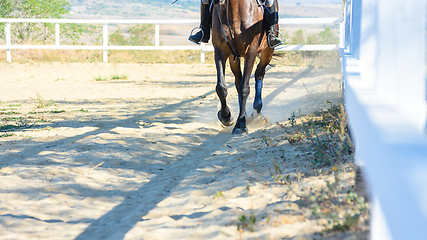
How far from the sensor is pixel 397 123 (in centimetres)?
110

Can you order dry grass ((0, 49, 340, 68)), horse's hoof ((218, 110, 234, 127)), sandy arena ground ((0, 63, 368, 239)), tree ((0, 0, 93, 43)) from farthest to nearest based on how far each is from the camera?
tree ((0, 0, 93, 43)) < dry grass ((0, 49, 340, 68)) < horse's hoof ((218, 110, 234, 127)) < sandy arena ground ((0, 63, 368, 239))

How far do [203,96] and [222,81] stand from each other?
3443 millimetres

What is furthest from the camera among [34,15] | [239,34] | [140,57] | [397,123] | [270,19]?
[34,15]

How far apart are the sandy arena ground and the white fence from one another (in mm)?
982

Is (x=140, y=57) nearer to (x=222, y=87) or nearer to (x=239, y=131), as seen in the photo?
(x=222, y=87)

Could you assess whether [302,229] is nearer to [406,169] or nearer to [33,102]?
[406,169]

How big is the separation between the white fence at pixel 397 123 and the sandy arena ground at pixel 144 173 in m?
0.98

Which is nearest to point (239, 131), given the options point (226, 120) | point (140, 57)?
point (226, 120)

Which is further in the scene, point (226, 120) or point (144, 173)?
point (226, 120)

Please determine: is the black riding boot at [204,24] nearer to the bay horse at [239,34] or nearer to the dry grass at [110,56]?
the bay horse at [239,34]

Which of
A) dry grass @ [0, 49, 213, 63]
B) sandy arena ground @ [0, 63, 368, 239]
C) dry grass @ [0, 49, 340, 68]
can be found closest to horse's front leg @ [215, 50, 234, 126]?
sandy arena ground @ [0, 63, 368, 239]

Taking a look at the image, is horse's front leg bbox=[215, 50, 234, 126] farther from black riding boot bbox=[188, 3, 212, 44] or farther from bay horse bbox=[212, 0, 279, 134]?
black riding boot bbox=[188, 3, 212, 44]

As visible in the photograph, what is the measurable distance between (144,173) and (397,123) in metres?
3.11

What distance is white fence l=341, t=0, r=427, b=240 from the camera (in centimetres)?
78
